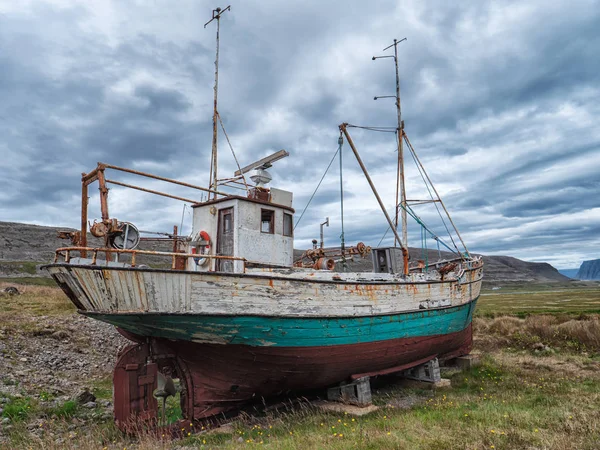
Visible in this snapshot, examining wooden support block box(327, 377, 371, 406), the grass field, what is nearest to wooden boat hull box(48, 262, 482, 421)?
wooden support block box(327, 377, 371, 406)

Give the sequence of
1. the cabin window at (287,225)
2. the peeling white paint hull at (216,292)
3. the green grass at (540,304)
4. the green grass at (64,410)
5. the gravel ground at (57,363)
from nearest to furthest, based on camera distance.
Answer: the peeling white paint hull at (216,292)
the green grass at (64,410)
the gravel ground at (57,363)
the cabin window at (287,225)
the green grass at (540,304)

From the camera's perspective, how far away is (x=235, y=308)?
7242mm

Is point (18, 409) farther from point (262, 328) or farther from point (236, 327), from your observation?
point (262, 328)

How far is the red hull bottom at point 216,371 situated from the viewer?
7.56 m

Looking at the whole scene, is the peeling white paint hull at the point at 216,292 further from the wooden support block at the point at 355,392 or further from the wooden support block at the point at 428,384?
the wooden support block at the point at 428,384

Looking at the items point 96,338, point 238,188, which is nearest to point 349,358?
point 238,188

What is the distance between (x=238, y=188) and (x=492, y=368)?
9708 millimetres

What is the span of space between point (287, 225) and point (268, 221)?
59 cm

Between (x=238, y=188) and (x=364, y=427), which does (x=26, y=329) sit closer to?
(x=238, y=188)

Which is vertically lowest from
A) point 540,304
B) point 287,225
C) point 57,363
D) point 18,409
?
point 540,304

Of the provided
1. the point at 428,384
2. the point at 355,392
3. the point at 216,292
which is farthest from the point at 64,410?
the point at 428,384

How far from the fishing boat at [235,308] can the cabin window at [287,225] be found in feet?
0.11

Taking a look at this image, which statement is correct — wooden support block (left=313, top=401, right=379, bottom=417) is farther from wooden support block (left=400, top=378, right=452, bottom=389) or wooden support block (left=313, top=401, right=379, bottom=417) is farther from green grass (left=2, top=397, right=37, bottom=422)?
green grass (left=2, top=397, right=37, bottom=422)

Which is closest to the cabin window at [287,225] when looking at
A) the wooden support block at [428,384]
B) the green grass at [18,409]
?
the wooden support block at [428,384]
